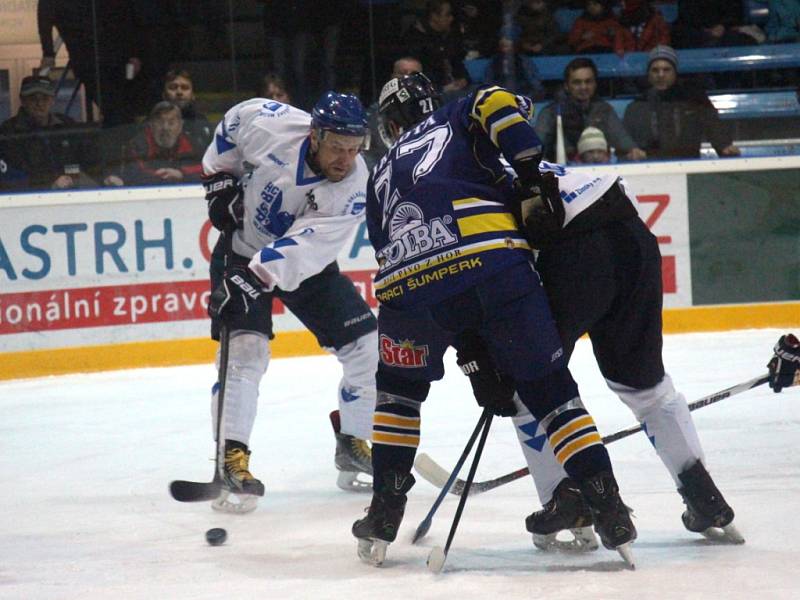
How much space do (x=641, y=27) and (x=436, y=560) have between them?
485 cm

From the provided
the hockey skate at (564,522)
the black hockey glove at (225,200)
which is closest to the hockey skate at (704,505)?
the hockey skate at (564,522)

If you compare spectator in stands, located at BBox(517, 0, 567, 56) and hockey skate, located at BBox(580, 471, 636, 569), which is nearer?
hockey skate, located at BBox(580, 471, 636, 569)

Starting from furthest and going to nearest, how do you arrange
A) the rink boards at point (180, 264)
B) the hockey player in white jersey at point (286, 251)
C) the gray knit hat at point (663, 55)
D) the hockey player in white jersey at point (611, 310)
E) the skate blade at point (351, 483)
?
the gray knit hat at point (663, 55), the rink boards at point (180, 264), the skate blade at point (351, 483), the hockey player in white jersey at point (286, 251), the hockey player in white jersey at point (611, 310)

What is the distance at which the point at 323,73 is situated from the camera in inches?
247

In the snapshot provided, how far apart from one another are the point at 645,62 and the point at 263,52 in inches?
78.7

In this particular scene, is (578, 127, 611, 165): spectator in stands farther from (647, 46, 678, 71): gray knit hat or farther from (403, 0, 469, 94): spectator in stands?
(403, 0, 469, 94): spectator in stands

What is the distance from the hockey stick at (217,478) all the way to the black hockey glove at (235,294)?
5cm

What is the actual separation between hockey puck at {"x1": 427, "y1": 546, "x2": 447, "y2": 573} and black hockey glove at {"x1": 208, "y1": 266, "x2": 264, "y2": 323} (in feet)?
3.16

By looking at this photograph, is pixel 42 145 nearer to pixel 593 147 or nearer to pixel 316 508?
pixel 593 147

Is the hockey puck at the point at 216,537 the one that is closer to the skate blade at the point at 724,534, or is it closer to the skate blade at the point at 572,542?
the skate blade at the point at 572,542

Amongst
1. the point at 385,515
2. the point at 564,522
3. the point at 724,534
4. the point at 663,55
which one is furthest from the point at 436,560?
the point at 663,55

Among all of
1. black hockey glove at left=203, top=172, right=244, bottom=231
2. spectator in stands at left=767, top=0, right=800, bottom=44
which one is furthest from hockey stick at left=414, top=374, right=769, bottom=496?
spectator in stands at left=767, top=0, right=800, bottom=44

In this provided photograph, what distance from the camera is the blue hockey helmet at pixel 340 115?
3189mm

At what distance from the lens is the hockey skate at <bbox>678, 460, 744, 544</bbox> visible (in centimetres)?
267
